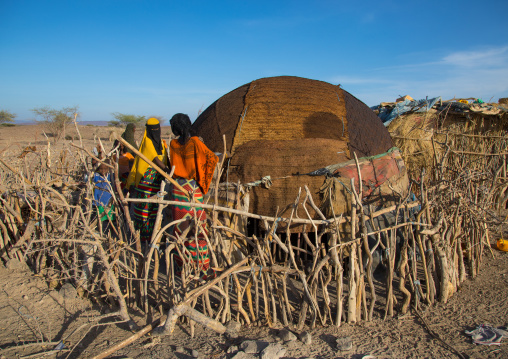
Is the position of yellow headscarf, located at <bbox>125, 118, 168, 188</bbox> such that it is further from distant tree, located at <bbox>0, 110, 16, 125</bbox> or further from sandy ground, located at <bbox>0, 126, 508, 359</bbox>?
distant tree, located at <bbox>0, 110, 16, 125</bbox>

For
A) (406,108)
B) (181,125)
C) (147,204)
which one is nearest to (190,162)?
(181,125)

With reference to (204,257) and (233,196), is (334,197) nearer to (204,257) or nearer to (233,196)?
(233,196)

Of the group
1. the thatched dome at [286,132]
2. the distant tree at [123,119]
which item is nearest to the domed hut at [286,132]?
the thatched dome at [286,132]

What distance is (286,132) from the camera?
447cm

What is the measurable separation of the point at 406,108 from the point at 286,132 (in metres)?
3.74

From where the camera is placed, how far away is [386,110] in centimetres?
750

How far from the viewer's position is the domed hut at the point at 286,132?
4.14 meters

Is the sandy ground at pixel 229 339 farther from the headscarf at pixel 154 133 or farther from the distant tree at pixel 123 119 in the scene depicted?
the distant tree at pixel 123 119

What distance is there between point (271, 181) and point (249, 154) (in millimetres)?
452

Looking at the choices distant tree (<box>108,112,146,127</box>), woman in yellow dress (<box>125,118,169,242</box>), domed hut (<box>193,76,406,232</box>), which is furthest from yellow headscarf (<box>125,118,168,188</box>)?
distant tree (<box>108,112,146,127</box>)

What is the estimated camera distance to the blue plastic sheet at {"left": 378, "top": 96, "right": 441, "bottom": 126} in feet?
22.2

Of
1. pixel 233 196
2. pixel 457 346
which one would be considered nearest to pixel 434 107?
pixel 233 196

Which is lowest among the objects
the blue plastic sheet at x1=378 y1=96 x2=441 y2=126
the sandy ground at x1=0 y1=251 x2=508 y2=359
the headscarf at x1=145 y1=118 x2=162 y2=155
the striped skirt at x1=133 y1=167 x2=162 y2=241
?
the sandy ground at x1=0 y1=251 x2=508 y2=359

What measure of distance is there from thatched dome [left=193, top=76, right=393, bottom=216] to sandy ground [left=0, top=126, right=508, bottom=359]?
164cm
